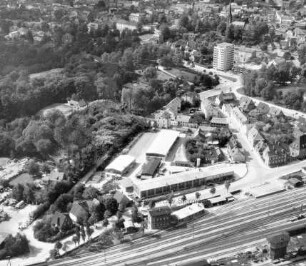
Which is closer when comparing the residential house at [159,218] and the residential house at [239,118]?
the residential house at [159,218]

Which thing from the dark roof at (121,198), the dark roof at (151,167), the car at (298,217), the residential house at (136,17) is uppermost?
the residential house at (136,17)

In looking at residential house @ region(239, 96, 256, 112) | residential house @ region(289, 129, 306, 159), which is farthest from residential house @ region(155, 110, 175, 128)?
residential house @ region(289, 129, 306, 159)

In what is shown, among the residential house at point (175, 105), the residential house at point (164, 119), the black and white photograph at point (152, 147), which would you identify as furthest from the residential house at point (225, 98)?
the residential house at point (164, 119)

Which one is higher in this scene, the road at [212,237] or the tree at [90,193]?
the tree at [90,193]

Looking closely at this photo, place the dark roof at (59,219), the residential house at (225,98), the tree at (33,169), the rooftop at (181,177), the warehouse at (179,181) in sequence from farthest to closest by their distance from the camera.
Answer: the residential house at (225,98)
the tree at (33,169)
the rooftop at (181,177)
the warehouse at (179,181)
the dark roof at (59,219)

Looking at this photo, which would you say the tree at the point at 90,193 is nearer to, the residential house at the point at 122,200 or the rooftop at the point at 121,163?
the residential house at the point at 122,200

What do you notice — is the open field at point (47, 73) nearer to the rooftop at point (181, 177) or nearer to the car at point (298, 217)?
the rooftop at point (181, 177)

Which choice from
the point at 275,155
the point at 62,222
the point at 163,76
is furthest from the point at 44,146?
the point at 163,76

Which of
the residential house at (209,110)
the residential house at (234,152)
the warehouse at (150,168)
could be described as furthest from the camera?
the residential house at (209,110)
